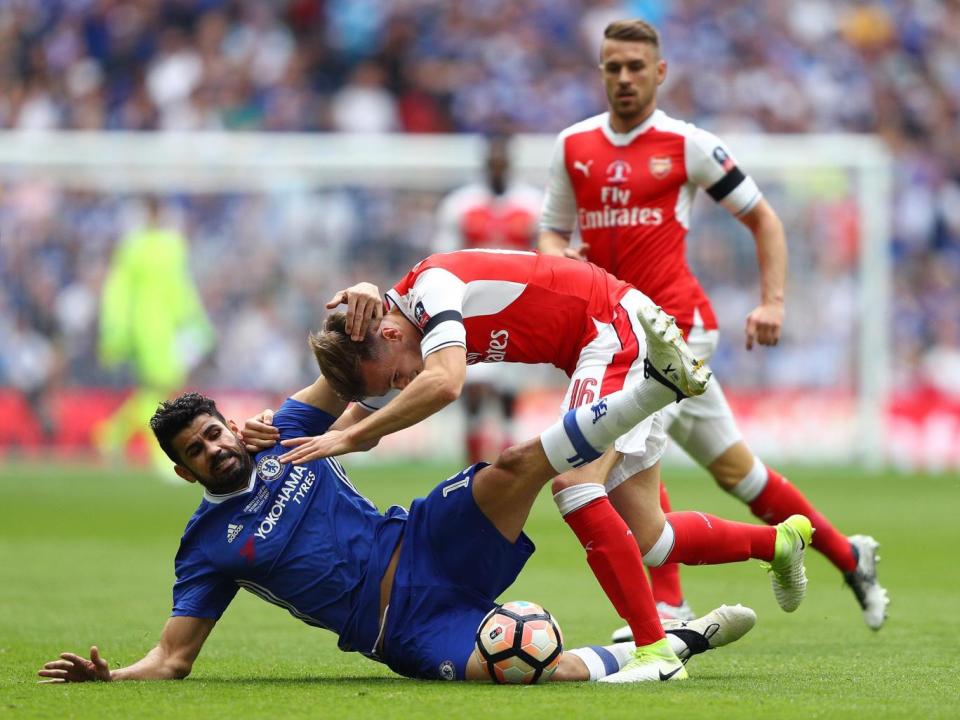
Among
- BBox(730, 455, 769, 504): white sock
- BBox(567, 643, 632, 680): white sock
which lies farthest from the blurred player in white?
BBox(567, 643, 632, 680): white sock

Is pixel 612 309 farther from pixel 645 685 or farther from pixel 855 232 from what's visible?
pixel 855 232

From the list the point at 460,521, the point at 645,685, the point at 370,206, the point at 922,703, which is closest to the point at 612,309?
the point at 460,521

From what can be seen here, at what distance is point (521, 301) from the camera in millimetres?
6039

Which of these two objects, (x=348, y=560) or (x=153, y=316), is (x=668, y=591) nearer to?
(x=348, y=560)

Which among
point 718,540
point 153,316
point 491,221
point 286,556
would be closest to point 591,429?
point 718,540

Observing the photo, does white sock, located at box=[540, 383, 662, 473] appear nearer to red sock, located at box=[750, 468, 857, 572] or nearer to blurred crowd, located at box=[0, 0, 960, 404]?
red sock, located at box=[750, 468, 857, 572]

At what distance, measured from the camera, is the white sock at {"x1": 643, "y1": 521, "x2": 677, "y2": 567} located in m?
6.14

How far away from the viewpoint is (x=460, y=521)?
573 centimetres

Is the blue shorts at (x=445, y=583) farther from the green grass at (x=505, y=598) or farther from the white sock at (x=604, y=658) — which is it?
the white sock at (x=604, y=658)

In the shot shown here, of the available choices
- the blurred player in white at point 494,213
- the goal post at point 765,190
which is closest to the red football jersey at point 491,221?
the blurred player in white at point 494,213

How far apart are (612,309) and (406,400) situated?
1.05 m

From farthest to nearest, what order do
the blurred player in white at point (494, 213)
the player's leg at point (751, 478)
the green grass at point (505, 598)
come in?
the blurred player in white at point (494, 213) → the player's leg at point (751, 478) → the green grass at point (505, 598)

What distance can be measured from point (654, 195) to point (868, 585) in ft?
6.63

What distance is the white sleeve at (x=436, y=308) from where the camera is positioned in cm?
559
